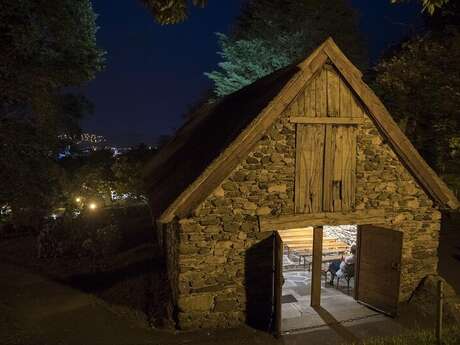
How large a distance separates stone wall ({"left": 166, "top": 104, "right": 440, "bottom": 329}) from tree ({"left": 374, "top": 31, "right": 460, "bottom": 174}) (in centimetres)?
762

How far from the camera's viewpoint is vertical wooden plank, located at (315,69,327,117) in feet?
28.0

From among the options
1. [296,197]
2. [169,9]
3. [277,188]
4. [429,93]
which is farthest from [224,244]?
[429,93]

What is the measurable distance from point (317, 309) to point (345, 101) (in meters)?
5.28

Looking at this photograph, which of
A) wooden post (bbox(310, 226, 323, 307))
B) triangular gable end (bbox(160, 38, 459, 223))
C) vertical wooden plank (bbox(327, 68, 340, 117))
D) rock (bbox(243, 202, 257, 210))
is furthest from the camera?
wooden post (bbox(310, 226, 323, 307))

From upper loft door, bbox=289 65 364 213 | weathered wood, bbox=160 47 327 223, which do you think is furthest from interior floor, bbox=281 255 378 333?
weathered wood, bbox=160 47 327 223

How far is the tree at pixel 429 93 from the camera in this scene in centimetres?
1445

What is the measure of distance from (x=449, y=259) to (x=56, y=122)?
1477 cm

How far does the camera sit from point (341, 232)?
15.7m

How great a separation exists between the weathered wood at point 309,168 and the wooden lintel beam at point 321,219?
0.19m

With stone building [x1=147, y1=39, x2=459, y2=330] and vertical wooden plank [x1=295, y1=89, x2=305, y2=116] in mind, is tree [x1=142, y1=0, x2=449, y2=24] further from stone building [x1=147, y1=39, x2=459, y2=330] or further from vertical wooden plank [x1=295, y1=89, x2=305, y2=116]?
vertical wooden plank [x1=295, y1=89, x2=305, y2=116]

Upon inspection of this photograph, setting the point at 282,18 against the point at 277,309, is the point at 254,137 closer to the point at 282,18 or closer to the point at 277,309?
the point at 277,309

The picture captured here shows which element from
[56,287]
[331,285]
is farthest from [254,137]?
[56,287]

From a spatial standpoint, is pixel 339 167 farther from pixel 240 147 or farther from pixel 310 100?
pixel 240 147

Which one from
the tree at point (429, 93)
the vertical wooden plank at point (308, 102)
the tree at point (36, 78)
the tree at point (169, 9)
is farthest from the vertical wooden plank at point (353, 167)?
the tree at point (36, 78)
